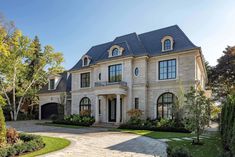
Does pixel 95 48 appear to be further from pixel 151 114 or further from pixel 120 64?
pixel 151 114

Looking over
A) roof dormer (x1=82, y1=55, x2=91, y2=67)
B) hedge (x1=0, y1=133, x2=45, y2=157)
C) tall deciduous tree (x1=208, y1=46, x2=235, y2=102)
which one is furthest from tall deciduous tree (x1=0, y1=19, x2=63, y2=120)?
tall deciduous tree (x1=208, y1=46, x2=235, y2=102)

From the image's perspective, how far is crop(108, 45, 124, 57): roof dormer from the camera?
72.8 feet

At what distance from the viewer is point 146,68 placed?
68.4 ft

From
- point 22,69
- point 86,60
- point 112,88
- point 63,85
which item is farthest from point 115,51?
point 22,69

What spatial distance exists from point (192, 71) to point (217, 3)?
8985mm

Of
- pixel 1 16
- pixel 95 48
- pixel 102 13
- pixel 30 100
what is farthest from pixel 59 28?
pixel 30 100

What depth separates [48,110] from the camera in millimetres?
31469

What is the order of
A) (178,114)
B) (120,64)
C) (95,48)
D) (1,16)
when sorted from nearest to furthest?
(1,16) < (178,114) < (120,64) < (95,48)

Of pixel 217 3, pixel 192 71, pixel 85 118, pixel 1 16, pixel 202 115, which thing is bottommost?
pixel 85 118

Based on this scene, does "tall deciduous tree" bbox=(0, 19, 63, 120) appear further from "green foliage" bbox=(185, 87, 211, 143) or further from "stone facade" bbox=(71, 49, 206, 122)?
"green foliage" bbox=(185, 87, 211, 143)

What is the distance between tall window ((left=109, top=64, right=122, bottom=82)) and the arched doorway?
11830mm

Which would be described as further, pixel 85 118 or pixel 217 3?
pixel 85 118

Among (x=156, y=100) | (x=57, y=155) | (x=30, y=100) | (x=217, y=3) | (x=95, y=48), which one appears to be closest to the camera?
(x=57, y=155)

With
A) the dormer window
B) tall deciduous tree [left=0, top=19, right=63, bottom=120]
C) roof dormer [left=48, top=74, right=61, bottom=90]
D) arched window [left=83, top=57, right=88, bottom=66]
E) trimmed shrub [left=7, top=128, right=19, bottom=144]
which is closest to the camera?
trimmed shrub [left=7, top=128, right=19, bottom=144]
